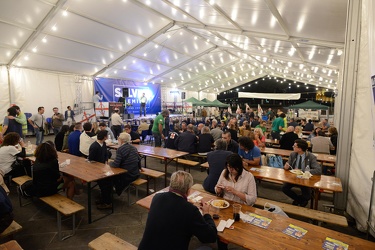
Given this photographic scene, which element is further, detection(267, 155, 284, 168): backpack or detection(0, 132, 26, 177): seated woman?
detection(267, 155, 284, 168): backpack

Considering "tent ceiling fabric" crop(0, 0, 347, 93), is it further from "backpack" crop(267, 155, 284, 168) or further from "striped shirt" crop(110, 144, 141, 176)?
"striped shirt" crop(110, 144, 141, 176)

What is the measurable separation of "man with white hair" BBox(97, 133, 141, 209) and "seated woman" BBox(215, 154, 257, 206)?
1798 millimetres

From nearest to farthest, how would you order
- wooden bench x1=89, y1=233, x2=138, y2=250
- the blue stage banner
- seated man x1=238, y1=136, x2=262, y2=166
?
wooden bench x1=89, y1=233, x2=138, y2=250 < seated man x1=238, y1=136, x2=262, y2=166 < the blue stage banner

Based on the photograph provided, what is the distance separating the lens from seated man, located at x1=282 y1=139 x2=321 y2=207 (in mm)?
3486

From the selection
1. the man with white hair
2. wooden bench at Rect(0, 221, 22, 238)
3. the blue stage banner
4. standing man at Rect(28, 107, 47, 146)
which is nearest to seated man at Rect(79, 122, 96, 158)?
the man with white hair

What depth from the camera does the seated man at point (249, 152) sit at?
3.82 metres

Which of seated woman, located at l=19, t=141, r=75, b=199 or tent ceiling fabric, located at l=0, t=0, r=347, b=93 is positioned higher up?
tent ceiling fabric, located at l=0, t=0, r=347, b=93

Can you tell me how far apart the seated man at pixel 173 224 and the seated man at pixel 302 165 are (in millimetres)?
2449

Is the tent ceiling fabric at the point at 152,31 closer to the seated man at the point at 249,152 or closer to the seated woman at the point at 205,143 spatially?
the seated man at the point at 249,152

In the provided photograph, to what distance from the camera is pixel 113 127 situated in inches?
352

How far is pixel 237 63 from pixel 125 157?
15.0 meters

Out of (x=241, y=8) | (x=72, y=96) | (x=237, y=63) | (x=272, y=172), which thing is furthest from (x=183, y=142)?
(x=237, y=63)

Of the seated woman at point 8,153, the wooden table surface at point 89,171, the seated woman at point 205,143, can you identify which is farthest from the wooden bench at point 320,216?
the seated woman at point 8,153

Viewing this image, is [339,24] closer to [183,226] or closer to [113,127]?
[183,226]
